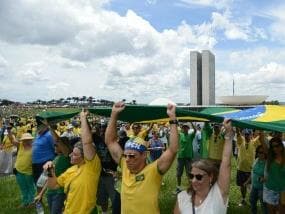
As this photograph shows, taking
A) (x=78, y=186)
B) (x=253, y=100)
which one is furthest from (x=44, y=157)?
(x=253, y=100)

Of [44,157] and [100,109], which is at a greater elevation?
[100,109]

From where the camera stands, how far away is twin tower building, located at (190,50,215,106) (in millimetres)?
102750

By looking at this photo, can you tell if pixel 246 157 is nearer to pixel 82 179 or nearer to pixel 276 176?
pixel 276 176

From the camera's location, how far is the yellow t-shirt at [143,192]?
477 centimetres

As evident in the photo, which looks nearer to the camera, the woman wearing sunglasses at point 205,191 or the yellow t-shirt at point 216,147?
the woman wearing sunglasses at point 205,191

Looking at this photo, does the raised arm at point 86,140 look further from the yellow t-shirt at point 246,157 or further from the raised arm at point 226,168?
the yellow t-shirt at point 246,157

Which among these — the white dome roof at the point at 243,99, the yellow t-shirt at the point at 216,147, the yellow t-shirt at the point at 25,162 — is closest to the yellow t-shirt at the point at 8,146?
the yellow t-shirt at the point at 25,162

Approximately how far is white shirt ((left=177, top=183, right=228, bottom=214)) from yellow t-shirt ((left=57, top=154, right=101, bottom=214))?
1691mm

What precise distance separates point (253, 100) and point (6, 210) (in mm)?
91726

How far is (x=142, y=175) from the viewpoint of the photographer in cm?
484

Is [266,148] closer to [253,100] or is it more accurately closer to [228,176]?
[228,176]

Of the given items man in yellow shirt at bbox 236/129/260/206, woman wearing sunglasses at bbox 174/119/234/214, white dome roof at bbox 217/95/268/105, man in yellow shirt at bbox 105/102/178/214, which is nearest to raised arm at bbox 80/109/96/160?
man in yellow shirt at bbox 105/102/178/214

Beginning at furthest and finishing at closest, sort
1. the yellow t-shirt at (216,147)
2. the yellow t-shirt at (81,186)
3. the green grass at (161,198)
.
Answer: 1. the yellow t-shirt at (216,147)
2. the green grass at (161,198)
3. the yellow t-shirt at (81,186)

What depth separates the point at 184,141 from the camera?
44.4 ft
